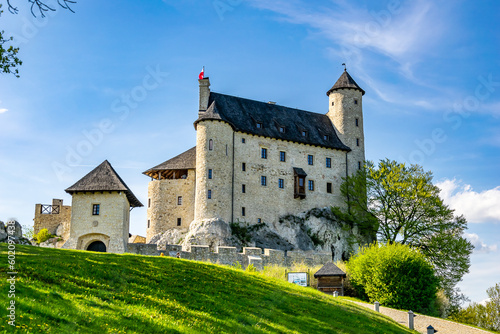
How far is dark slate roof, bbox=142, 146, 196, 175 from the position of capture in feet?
166

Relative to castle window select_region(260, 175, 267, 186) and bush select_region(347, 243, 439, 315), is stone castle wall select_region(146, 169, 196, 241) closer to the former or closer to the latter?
castle window select_region(260, 175, 267, 186)

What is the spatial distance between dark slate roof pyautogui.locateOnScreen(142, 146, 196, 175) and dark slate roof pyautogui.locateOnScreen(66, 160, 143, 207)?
1238cm

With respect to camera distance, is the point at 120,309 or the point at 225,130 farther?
the point at 225,130

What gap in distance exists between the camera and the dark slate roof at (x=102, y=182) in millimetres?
36312

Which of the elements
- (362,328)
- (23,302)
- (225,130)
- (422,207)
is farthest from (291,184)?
(23,302)

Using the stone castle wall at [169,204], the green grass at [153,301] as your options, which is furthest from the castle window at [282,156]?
the green grass at [153,301]

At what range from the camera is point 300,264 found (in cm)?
3831

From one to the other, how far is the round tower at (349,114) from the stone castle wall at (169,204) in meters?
18.7

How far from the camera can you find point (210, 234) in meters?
45.4

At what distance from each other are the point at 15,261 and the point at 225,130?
114 feet

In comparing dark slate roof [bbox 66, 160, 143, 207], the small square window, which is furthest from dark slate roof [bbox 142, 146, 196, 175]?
dark slate roof [bbox 66, 160, 143, 207]

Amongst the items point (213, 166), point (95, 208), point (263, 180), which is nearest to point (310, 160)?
point (263, 180)

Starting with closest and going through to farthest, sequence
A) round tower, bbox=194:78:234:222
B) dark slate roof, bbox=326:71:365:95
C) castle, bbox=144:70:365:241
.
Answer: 1. round tower, bbox=194:78:234:222
2. castle, bbox=144:70:365:241
3. dark slate roof, bbox=326:71:365:95

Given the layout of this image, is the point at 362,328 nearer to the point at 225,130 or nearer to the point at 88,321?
the point at 88,321
